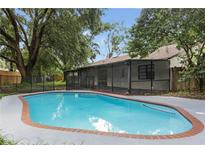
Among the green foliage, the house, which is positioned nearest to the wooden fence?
the house

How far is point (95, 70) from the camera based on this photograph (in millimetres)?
24141

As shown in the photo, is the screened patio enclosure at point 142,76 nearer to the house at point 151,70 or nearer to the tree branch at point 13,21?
the house at point 151,70

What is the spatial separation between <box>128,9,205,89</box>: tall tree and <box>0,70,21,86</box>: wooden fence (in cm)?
861

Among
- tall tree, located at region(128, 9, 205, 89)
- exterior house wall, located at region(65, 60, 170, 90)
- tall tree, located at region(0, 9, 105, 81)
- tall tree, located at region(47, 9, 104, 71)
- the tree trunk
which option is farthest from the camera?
the tree trunk

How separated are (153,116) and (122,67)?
1154 cm

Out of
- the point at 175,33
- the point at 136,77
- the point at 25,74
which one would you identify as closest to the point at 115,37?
the point at 136,77

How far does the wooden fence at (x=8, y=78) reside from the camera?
1527 centimetres

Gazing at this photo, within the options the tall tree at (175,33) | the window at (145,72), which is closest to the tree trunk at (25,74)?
the tall tree at (175,33)

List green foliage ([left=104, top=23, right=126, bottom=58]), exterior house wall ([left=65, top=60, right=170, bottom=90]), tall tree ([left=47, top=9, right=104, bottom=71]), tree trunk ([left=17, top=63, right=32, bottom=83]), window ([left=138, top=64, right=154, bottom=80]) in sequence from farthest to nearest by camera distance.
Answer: green foliage ([left=104, top=23, right=126, bottom=58]) → window ([left=138, top=64, right=154, bottom=80]) → tree trunk ([left=17, top=63, right=32, bottom=83]) → exterior house wall ([left=65, top=60, right=170, bottom=90]) → tall tree ([left=47, top=9, right=104, bottom=71])

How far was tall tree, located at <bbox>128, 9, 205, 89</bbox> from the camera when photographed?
11.9m

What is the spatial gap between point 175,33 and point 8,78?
38.3ft

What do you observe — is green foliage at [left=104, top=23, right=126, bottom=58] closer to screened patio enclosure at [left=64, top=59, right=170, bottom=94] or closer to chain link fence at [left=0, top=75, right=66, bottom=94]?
screened patio enclosure at [left=64, top=59, right=170, bottom=94]
